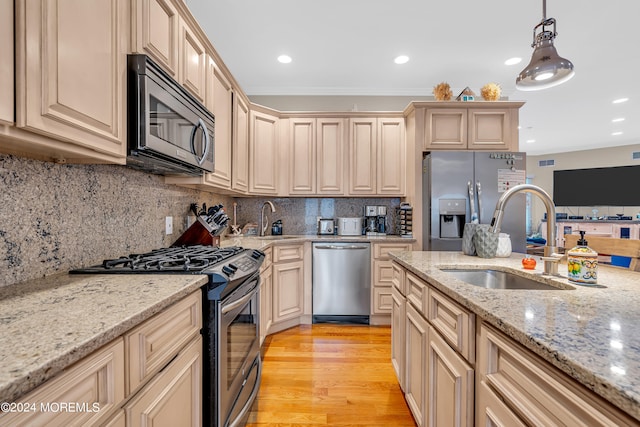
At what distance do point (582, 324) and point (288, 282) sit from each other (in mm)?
2561

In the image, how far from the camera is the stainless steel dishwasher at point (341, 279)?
320 cm

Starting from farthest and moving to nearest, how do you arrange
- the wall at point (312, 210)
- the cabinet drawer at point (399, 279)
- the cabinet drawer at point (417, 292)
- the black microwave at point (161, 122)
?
the wall at point (312, 210), the cabinet drawer at point (399, 279), the cabinet drawer at point (417, 292), the black microwave at point (161, 122)

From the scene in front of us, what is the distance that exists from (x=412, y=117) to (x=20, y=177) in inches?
126

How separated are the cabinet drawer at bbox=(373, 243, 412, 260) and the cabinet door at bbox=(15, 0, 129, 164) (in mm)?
2484

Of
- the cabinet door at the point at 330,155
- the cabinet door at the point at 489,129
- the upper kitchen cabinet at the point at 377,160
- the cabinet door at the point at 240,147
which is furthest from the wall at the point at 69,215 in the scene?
the cabinet door at the point at 489,129

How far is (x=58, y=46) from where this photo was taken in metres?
0.87

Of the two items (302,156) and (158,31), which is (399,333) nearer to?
(158,31)

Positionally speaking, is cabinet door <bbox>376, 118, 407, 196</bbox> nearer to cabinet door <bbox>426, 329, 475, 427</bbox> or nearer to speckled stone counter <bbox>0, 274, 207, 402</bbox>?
cabinet door <bbox>426, 329, 475, 427</bbox>

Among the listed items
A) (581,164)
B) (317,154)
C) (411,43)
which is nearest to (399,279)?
(317,154)

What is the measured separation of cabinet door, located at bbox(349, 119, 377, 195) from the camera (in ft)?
11.5

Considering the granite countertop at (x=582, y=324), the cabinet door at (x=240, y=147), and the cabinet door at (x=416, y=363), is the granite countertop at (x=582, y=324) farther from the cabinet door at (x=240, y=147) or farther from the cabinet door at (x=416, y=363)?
the cabinet door at (x=240, y=147)

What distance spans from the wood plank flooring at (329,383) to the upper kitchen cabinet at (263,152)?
62.0 inches

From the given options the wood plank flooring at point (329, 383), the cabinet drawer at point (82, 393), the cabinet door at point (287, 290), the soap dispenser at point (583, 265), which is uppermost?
the soap dispenser at point (583, 265)

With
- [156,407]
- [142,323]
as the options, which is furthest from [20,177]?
[156,407]
